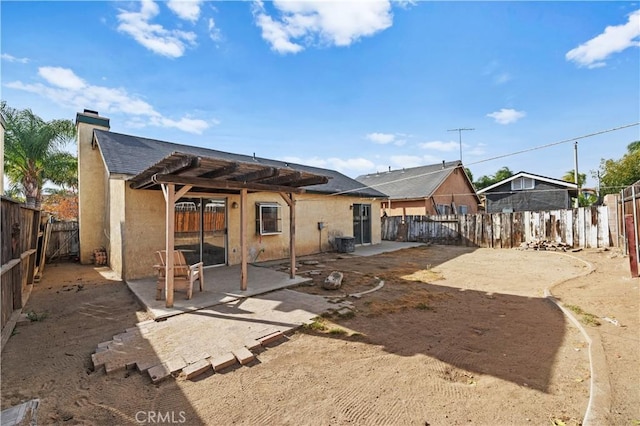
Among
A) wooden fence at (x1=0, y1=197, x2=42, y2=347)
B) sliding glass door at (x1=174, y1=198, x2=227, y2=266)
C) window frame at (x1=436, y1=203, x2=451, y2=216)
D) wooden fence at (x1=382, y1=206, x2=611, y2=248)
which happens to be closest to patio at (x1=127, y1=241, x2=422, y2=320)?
sliding glass door at (x1=174, y1=198, x2=227, y2=266)

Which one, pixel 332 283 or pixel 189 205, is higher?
pixel 189 205

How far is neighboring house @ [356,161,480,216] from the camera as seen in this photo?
1803cm

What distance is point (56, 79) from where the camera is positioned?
795 cm

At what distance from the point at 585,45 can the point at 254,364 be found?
1150cm

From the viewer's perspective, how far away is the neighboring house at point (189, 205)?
5.18 meters

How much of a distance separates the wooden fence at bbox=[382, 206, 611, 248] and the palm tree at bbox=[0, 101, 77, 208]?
17514 millimetres

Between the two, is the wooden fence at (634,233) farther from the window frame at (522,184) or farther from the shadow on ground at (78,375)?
the window frame at (522,184)

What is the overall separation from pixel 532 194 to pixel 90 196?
1065 inches

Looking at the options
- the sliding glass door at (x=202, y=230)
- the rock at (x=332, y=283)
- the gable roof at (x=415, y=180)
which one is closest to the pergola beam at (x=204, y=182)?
the rock at (x=332, y=283)

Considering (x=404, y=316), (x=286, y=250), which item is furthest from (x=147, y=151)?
(x=404, y=316)

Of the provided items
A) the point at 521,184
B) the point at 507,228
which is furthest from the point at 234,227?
the point at 521,184

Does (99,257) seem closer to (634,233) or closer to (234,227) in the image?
(234,227)

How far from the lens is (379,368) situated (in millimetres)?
2979

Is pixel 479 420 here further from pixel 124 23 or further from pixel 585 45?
pixel 585 45
